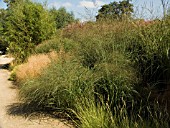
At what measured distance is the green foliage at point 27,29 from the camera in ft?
53.0

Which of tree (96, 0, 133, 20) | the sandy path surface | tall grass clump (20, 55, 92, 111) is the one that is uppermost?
tree (96, 0, 133, 20)

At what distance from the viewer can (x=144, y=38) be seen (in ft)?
17.7

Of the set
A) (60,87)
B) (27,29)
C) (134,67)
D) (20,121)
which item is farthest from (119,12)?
(27,29)

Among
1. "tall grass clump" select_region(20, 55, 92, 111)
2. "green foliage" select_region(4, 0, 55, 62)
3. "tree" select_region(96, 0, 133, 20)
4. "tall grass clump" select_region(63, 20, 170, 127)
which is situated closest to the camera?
"tall grass clump" select_region(63, 20, 170, 127)

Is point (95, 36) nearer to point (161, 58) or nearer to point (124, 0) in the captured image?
point (124, 0)

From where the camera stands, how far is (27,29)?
53.2 feet

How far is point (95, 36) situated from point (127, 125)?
3.07m

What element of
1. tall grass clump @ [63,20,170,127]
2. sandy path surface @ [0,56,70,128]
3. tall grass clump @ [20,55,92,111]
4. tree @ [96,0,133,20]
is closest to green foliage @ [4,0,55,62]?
tree @ [96,0,133,20]

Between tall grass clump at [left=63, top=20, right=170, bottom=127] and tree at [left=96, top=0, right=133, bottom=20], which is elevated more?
tree at [left=96, top=0, right=133, bottom=20]

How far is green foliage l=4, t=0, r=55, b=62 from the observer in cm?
1614

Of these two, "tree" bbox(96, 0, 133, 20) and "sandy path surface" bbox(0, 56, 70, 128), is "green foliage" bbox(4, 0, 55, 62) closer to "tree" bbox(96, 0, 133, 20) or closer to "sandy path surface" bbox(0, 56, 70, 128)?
"tree" bbox(96, 0, 133, 20)

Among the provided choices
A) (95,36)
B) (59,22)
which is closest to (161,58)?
(95,36)

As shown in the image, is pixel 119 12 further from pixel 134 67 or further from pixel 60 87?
pixel 60 87

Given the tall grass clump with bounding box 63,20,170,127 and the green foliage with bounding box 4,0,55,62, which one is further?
the green foliage with bounding box 4,0,55,62
